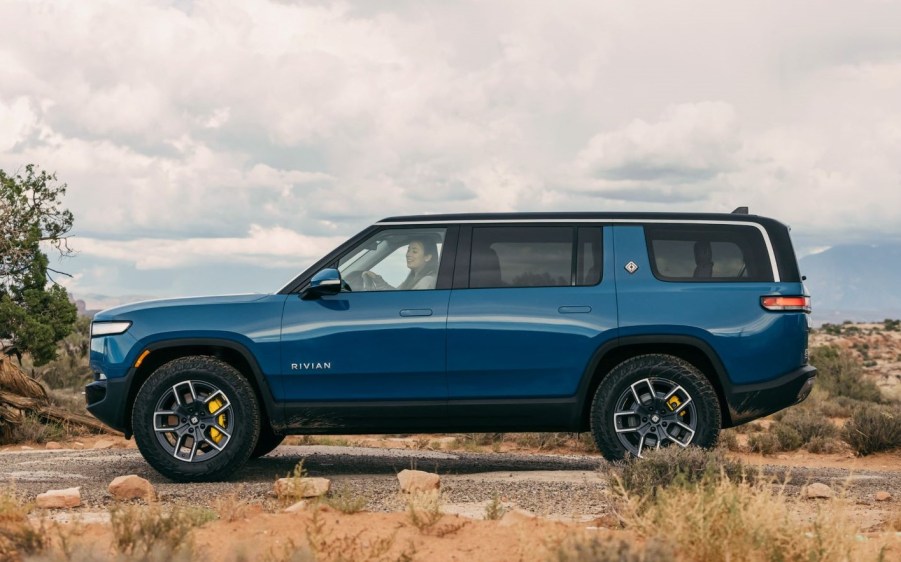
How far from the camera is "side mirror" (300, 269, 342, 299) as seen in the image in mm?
8148

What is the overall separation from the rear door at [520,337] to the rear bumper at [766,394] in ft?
3.81

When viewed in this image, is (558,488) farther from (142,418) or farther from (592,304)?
(142,418)

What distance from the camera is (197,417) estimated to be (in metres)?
8.55

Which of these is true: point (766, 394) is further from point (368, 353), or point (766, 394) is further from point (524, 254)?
point (368, 353)

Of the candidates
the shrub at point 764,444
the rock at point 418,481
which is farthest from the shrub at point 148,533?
the shrub at point 764,444

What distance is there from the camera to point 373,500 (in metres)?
7.55

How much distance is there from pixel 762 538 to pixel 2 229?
57.4ft

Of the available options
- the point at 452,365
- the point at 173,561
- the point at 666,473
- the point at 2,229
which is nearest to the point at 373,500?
the point at 452,365

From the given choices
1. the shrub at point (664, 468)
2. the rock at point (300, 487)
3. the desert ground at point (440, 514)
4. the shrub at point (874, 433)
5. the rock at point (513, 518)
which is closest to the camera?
the desert ground at point (440, 514)

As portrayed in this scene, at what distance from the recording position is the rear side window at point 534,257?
8.48 meters

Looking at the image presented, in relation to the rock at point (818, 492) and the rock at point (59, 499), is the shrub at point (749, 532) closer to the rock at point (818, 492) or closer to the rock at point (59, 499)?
the rock at point (818, 492)

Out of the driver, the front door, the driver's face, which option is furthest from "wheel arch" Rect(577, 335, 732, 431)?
the driver's face

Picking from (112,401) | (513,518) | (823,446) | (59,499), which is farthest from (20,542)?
(823,446)

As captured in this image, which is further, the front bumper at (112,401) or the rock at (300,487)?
the front bumper at (112,401)
